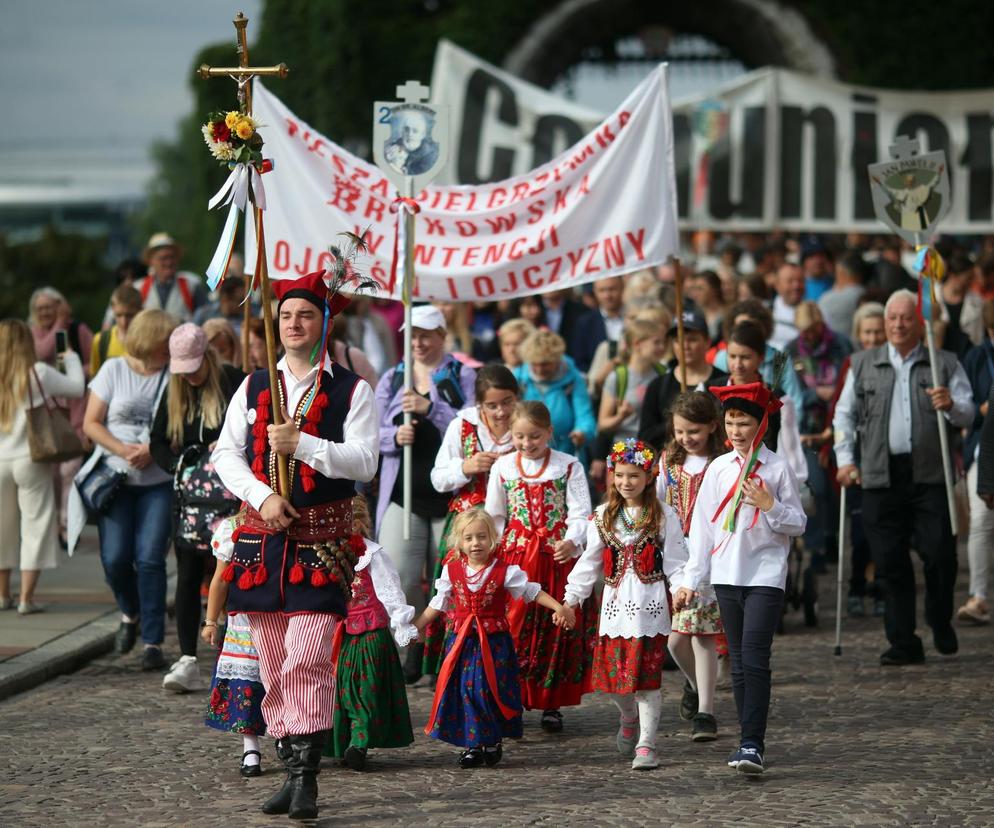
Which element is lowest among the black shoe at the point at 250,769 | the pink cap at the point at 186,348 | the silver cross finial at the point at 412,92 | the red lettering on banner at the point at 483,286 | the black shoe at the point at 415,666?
the black shoe at the point at 250,769

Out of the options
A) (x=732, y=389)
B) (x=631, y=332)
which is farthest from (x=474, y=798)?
(x=631, y=332)

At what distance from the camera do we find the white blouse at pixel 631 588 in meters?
7.50

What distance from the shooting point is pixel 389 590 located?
Answer: 7422 mm

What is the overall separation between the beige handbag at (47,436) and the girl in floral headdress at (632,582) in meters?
4.75

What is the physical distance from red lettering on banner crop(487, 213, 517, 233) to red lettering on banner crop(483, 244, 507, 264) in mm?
111

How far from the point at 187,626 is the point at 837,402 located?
3784 millimetres

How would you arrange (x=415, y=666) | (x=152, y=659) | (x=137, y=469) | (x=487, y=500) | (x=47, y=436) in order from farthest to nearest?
(x=47, y=436) → (x=137, y=469) → (x=152, y=659) → (x=415, y=666) → (x=487, y=500)

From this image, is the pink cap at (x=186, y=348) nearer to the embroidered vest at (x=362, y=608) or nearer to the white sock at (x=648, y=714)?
the embroidered vest at (x=362, y=608)

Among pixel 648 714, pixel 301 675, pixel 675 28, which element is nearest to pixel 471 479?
pixel 648 714

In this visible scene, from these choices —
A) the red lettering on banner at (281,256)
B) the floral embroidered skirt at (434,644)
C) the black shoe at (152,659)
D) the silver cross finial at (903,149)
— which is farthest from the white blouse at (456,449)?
the silver cross finial at (903,149)

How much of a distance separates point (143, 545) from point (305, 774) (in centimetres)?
372

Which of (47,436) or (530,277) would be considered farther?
(47,436)

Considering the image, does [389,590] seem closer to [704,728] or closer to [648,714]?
[648,714]

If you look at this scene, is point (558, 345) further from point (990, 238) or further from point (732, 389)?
point (990, 238)
